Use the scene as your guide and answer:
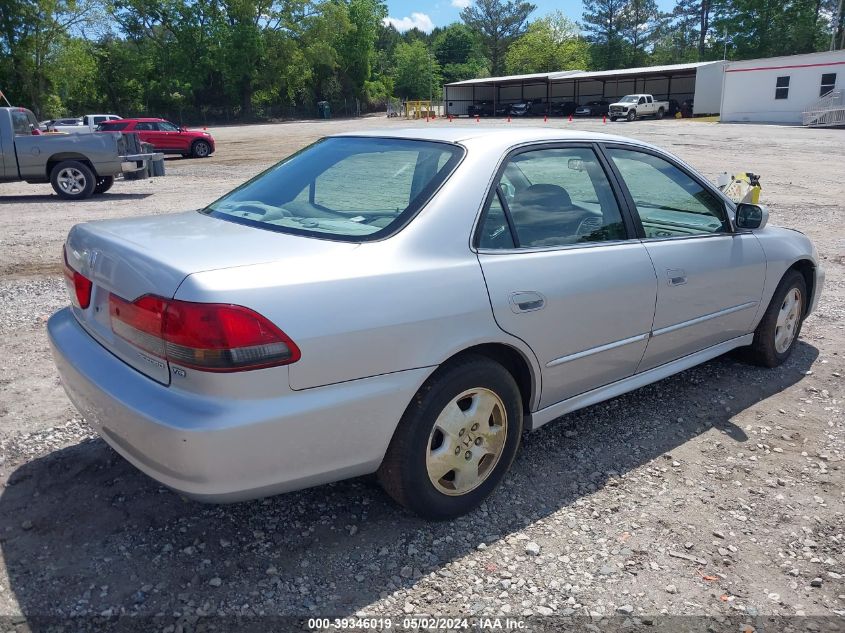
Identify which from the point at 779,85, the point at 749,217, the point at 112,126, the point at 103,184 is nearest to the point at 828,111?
the point at 779,85

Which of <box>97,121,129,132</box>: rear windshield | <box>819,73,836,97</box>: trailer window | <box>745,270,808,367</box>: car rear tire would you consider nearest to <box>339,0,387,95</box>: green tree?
<box>819,73,836,97</box>: trailer window

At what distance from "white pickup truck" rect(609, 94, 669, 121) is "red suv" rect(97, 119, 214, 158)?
27.2 m

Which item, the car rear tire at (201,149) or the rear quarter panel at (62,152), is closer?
the rear quarter panel at (62,152)

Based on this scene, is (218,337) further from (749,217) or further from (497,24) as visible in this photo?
(497,24)

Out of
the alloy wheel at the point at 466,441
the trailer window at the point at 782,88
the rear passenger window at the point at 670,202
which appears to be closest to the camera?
the alloy wheel at the point at 466,441

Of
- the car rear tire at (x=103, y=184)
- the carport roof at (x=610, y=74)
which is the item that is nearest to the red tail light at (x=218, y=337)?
the car rear tire at (x=103, y=184)

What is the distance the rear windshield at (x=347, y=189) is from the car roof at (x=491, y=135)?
0.07 meters

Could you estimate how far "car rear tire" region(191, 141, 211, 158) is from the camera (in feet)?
84.0

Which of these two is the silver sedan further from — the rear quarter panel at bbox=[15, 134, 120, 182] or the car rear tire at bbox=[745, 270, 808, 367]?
the rear quarter panel at bbox=[15, 134, 120, 182]

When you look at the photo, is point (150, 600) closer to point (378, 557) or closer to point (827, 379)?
point (378, 557)

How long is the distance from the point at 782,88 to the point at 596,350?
4240cm

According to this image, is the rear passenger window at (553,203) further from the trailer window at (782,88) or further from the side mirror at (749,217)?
the trailer window at (782,88)

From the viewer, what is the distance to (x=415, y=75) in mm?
82750

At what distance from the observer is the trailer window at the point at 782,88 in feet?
128
